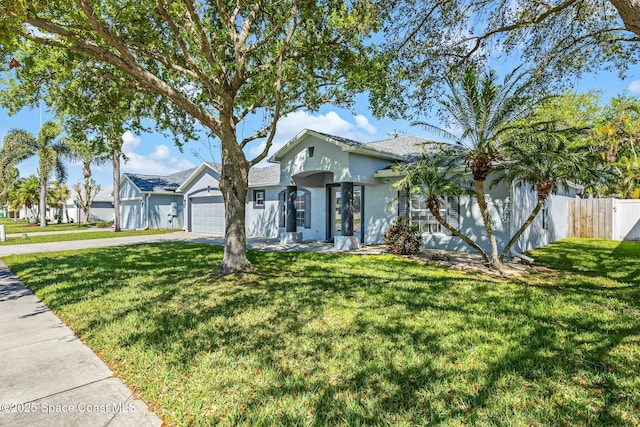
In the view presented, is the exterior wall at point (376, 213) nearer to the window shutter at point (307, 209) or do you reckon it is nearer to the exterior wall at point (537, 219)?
the window shutter at point (307, 209)

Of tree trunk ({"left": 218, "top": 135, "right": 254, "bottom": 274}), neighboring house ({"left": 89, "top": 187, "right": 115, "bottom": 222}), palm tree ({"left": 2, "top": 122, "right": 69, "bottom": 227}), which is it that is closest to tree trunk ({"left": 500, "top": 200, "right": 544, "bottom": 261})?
tree trunk ({"left": 218, "top": 135, "right": 254, "bottom": 274})

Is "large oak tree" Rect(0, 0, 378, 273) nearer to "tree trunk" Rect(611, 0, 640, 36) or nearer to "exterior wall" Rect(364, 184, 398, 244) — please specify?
"tree trunk" Rect(611, 0, 640, 36)

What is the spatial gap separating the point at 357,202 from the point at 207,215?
11.8m

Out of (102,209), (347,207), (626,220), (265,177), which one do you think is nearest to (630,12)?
(347,207)

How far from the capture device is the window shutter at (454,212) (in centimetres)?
1184

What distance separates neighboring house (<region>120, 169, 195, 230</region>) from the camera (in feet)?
81.8

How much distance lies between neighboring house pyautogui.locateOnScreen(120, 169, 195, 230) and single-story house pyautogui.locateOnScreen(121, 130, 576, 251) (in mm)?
9112

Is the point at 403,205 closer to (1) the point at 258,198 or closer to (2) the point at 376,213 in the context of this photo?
(2) the point at 376,213

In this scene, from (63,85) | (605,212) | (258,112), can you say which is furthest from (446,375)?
(605,212)

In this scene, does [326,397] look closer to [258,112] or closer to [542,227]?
[258,112]

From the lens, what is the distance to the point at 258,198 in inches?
758

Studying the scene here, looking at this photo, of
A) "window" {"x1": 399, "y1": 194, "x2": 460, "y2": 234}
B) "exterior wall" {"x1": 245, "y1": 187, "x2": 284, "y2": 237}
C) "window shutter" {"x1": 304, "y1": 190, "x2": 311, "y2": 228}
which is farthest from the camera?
"exterior wall" {"x1": 245, "y1": 187, "x2": 284, "y2": 237}

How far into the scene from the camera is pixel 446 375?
338 centimetres

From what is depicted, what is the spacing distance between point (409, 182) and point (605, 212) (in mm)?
13780
